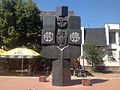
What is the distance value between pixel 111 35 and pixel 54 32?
26238 millimetres

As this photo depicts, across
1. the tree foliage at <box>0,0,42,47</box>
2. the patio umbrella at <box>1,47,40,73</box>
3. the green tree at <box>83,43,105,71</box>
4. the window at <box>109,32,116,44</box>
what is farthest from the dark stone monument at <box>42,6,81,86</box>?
the window at <box>109,32,116,44</box>

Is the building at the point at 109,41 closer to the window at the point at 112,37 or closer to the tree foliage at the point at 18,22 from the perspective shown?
the window at the point at 112,37

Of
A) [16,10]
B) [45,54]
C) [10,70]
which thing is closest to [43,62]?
[10,70]

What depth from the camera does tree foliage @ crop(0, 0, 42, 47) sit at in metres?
37.0

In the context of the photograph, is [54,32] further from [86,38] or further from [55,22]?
[86,38]

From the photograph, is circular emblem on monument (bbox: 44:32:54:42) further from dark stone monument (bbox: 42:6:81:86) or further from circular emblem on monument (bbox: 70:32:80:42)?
circular emblem on monument (bbox: 70:32:80:42)

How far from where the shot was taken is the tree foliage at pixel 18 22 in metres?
37.0

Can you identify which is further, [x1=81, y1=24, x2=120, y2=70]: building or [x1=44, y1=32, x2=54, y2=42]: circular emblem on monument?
[x1=81, y1=24, x2=120, y2=70]: building

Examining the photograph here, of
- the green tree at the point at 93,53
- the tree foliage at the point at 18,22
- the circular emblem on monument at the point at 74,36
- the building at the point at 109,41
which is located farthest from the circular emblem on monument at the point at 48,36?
the building at the point at 109,41

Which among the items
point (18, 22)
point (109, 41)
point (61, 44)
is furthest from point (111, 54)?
point (61, 44)

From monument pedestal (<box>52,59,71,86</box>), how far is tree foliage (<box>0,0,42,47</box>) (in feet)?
42.1

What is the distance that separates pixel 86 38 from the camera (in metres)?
49.5

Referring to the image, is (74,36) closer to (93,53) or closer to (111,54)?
(93,53)

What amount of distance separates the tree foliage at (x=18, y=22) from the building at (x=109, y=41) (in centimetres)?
1211
